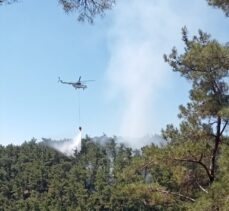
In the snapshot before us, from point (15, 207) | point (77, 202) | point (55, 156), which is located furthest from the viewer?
point (55, 156)

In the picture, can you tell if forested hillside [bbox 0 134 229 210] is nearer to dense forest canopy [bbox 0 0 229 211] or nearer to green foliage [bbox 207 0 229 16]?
dense forest canopy [bbox 0 0 229 211]

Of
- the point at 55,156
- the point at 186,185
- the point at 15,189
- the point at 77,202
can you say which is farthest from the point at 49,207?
the point at 186,185

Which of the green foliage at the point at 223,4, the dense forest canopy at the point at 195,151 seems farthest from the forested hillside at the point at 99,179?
the green foliage at the point at 223,4

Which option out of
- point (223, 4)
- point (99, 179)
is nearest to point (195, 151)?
point (223, 4)

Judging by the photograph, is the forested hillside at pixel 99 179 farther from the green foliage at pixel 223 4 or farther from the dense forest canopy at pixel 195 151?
the green foliage at pixel 223 4

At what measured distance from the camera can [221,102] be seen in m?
13.9

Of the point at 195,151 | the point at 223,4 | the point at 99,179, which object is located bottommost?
the point at 195,151

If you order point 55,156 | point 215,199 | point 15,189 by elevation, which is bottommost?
point 215,199

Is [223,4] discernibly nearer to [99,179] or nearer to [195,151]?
[195,151]

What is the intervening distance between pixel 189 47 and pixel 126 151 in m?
54.4

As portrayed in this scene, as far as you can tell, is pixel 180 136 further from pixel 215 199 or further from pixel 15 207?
pixel 15 207

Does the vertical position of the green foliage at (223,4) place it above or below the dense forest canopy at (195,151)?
above

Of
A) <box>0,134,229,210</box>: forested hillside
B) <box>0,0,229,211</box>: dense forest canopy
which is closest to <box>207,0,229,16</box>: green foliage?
<box>0,0,229,211</box>: dense forest canopy

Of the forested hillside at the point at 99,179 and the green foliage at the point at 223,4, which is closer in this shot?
the green foliage at the point at 223,4
